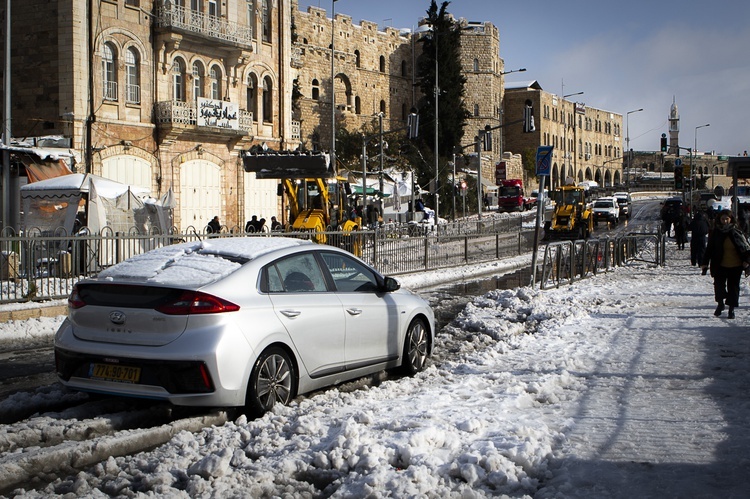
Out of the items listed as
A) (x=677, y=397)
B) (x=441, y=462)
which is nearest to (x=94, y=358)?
(x=441, y=462)

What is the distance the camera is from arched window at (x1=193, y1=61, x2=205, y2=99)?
125 feet

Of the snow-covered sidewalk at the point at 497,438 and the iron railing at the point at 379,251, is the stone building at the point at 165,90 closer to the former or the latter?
the iron railing at the point at 379,251

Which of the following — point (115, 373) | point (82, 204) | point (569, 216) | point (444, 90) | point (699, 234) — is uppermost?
point (444, 90)

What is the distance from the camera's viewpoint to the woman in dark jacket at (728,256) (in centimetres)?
1303

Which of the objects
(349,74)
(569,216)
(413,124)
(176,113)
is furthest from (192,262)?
(349,74)

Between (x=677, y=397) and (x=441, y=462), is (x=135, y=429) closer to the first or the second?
(x=441, y=462)

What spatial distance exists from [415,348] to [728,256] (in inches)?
266

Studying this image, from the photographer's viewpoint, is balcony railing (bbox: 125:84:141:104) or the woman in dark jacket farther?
balcony railing (bbox: 125:84:141:104)

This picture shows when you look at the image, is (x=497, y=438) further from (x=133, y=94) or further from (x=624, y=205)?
(x=624, y=205)

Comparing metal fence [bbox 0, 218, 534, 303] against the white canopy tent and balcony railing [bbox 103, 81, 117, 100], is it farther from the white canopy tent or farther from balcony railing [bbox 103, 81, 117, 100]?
balcony railing [bbox 103, 81, 117, 100]

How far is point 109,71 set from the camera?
33.7m

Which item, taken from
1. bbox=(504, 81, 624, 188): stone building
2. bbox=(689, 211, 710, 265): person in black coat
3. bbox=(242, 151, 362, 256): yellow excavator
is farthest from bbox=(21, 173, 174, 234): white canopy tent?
bbox=(504, 81, 624, 188): stone building

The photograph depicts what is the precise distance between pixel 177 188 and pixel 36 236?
72.4 feet

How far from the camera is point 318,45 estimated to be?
77938 mm
